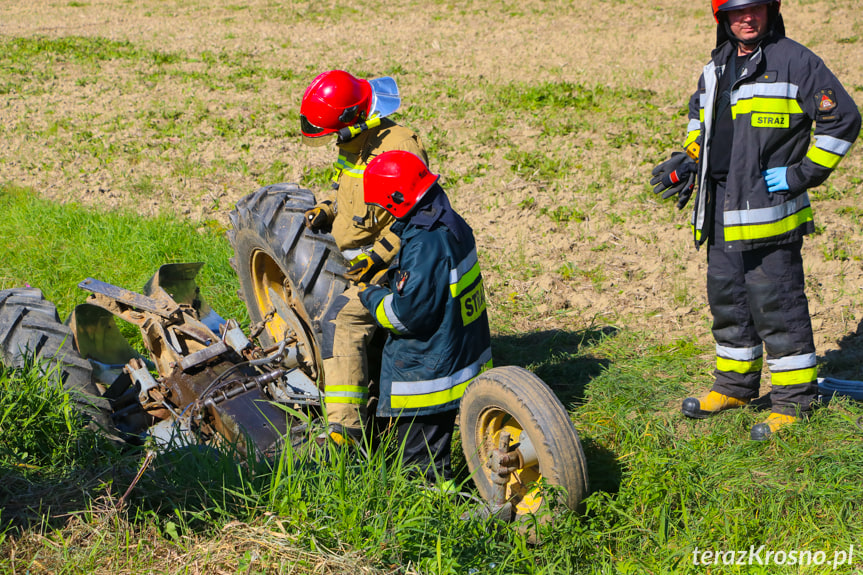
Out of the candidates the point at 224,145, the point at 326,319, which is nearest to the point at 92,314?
the point at 326,319

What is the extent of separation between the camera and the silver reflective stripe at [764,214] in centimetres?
389

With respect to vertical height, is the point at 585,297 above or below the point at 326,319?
below

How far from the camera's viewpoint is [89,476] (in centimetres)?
313

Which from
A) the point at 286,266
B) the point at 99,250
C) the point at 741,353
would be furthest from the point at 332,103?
the point at 99,250

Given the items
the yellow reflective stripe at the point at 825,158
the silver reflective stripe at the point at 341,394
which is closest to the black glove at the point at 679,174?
the yellow reflective stripe at the point at 825,158

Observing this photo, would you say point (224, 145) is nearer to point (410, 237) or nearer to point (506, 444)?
point (410, 237)

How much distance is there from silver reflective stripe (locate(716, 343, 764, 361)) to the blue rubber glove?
3.09 feet

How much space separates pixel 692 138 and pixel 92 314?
12.6 feet

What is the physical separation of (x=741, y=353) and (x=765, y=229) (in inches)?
30.5

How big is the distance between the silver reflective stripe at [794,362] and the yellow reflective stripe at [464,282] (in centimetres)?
177

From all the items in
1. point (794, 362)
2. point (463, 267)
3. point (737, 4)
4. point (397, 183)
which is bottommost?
point (794, 362)

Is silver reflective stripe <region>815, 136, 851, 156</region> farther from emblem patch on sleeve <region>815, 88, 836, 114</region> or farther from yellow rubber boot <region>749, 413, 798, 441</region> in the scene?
yellow rubber boot <region>749, 413, 798, 441</region>

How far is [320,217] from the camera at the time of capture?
4.51 metres

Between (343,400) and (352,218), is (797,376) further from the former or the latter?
(352,218)
